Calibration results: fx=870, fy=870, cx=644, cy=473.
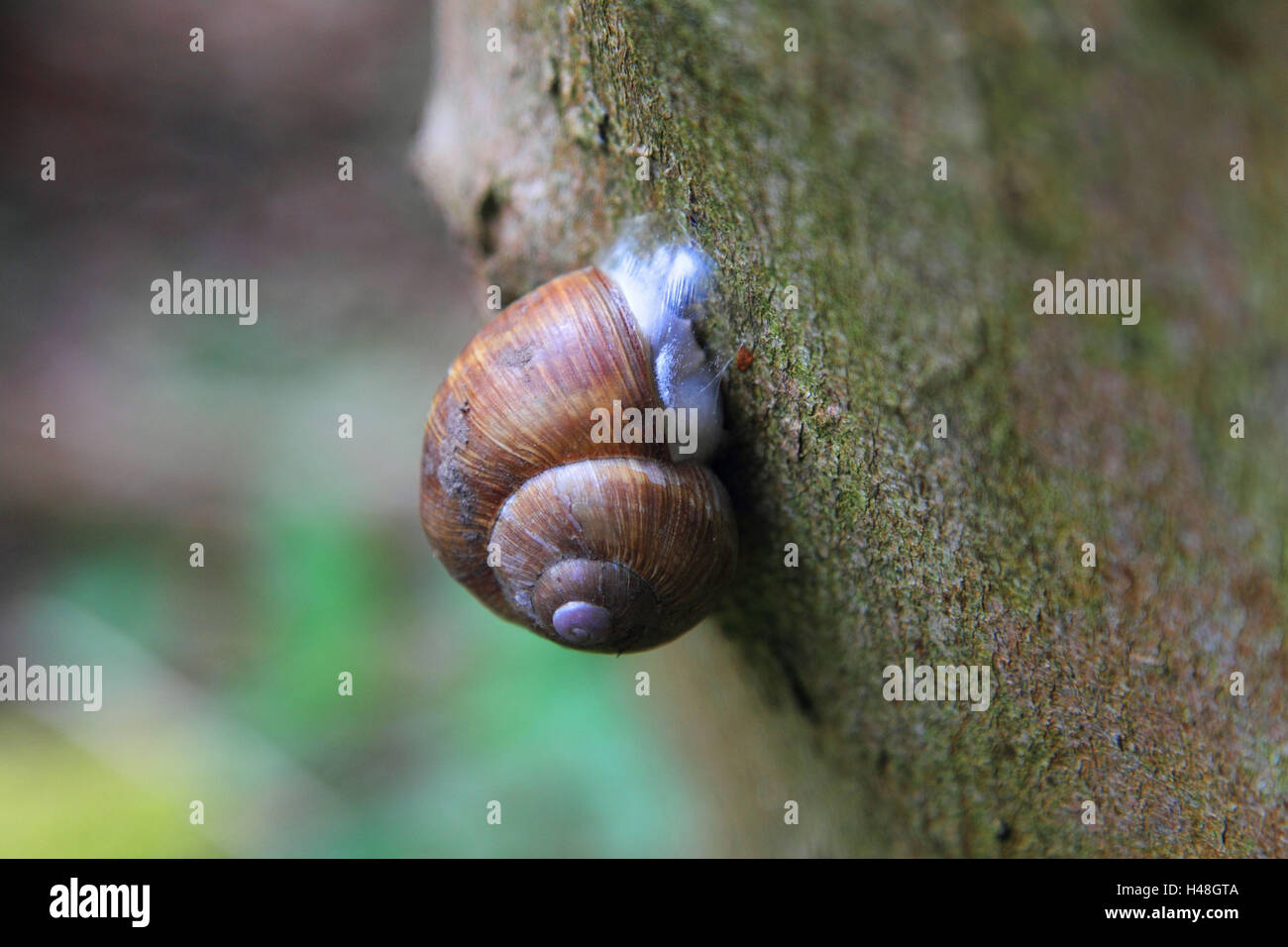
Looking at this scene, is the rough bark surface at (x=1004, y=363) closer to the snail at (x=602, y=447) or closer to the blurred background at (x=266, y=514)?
the snail at (x=602, y=447)

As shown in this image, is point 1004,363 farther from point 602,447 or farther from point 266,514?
point 266,514

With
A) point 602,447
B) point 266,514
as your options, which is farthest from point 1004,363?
point 266,514

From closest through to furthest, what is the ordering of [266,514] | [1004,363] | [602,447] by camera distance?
[1004,363] → [602,447] → [266,514]

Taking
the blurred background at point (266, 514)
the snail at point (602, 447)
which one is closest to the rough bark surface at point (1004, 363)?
the snail at point (602, 447)

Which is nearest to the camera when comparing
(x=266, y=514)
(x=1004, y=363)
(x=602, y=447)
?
(x=1004, y=363)

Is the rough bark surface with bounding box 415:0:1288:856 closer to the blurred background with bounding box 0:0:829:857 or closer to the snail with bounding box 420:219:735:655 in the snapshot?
the snail with bounding box 420:219:735:655

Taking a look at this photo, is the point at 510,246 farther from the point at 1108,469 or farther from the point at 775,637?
the point at 1108,469

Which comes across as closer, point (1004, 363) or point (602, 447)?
point (1004, 363)
